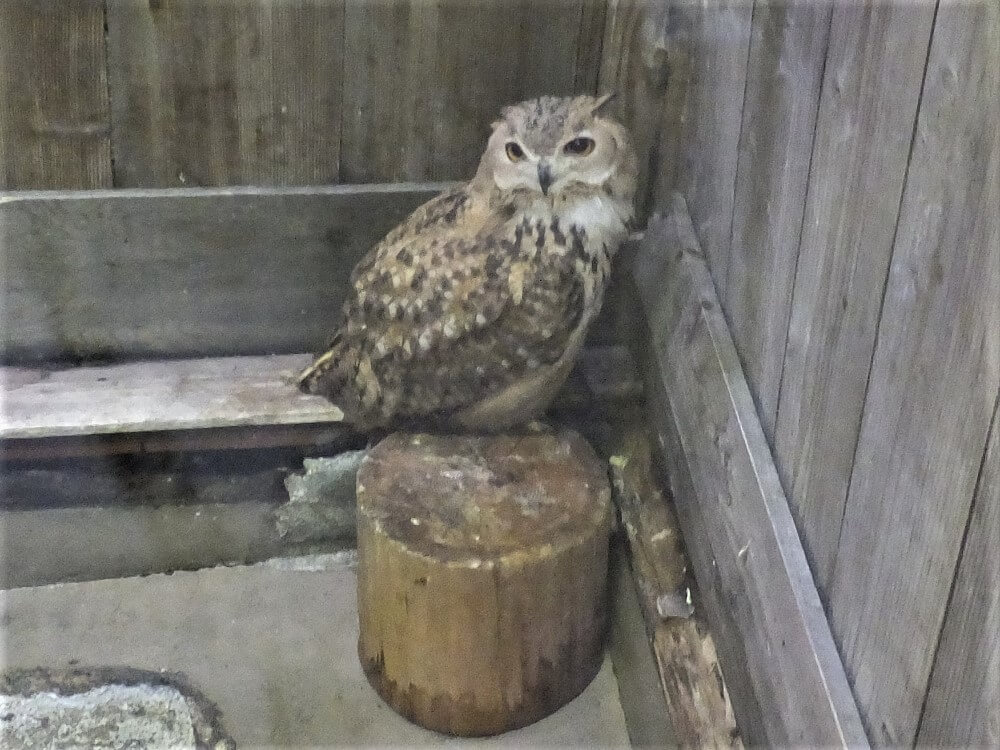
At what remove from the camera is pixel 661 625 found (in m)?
1.81

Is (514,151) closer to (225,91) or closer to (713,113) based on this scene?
(713,113)

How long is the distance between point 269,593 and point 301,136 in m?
0.99

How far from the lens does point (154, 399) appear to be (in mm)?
2094

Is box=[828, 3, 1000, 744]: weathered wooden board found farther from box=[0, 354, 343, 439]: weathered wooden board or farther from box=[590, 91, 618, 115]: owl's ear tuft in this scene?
box=[0, 354, 343, 439]: weathered wooden board

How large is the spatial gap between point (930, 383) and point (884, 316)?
0.13 meters

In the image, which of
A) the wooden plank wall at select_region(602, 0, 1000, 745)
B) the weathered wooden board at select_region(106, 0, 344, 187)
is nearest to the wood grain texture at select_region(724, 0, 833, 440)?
the wooden plank wall at select_region(602, 0, 1000, 745)

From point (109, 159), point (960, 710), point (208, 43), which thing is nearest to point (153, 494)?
point (109, 159)

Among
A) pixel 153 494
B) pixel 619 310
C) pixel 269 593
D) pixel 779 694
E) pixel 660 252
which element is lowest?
pixel 269 593

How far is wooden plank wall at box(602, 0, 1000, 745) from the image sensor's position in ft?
3.24

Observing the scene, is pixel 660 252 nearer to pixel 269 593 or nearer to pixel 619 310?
pixel 619 310

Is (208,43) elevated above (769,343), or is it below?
above

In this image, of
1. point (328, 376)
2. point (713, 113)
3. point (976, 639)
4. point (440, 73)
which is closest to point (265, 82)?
point (440, 73)

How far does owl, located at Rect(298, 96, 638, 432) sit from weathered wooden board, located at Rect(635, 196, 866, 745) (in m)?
0.15

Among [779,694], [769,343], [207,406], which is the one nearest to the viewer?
[779,694]
